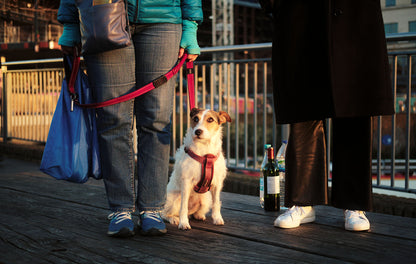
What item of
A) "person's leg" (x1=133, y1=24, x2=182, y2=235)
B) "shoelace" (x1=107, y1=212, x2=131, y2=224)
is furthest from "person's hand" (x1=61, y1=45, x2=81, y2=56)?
"shoelace" (x1=107, y1=212, x2=131, y2=224)

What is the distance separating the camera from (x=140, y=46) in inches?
92.2

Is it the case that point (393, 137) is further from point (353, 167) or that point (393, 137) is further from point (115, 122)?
point (115, 122)

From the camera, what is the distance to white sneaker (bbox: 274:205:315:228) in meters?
2.50

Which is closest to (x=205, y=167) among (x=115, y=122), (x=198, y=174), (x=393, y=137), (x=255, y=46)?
(x=198, y=174)

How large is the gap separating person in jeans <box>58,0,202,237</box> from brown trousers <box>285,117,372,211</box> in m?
0.71

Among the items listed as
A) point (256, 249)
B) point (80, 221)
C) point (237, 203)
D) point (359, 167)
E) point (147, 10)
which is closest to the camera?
point (256, 249)

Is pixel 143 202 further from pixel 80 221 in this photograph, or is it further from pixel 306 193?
pixel 306 193

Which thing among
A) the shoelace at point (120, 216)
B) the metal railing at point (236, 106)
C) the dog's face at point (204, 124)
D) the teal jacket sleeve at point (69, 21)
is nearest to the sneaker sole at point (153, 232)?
the shoelace at point (120, 216)

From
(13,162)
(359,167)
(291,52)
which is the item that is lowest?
(13,162)

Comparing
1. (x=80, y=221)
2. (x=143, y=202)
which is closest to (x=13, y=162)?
(x=80, y=221)

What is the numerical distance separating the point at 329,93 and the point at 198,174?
842 millimetres

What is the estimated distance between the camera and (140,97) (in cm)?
241

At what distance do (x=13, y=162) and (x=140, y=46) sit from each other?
4214 millimetres

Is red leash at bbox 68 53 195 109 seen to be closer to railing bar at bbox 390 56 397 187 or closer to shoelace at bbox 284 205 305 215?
shoelace at bbox 284 205 305 215
